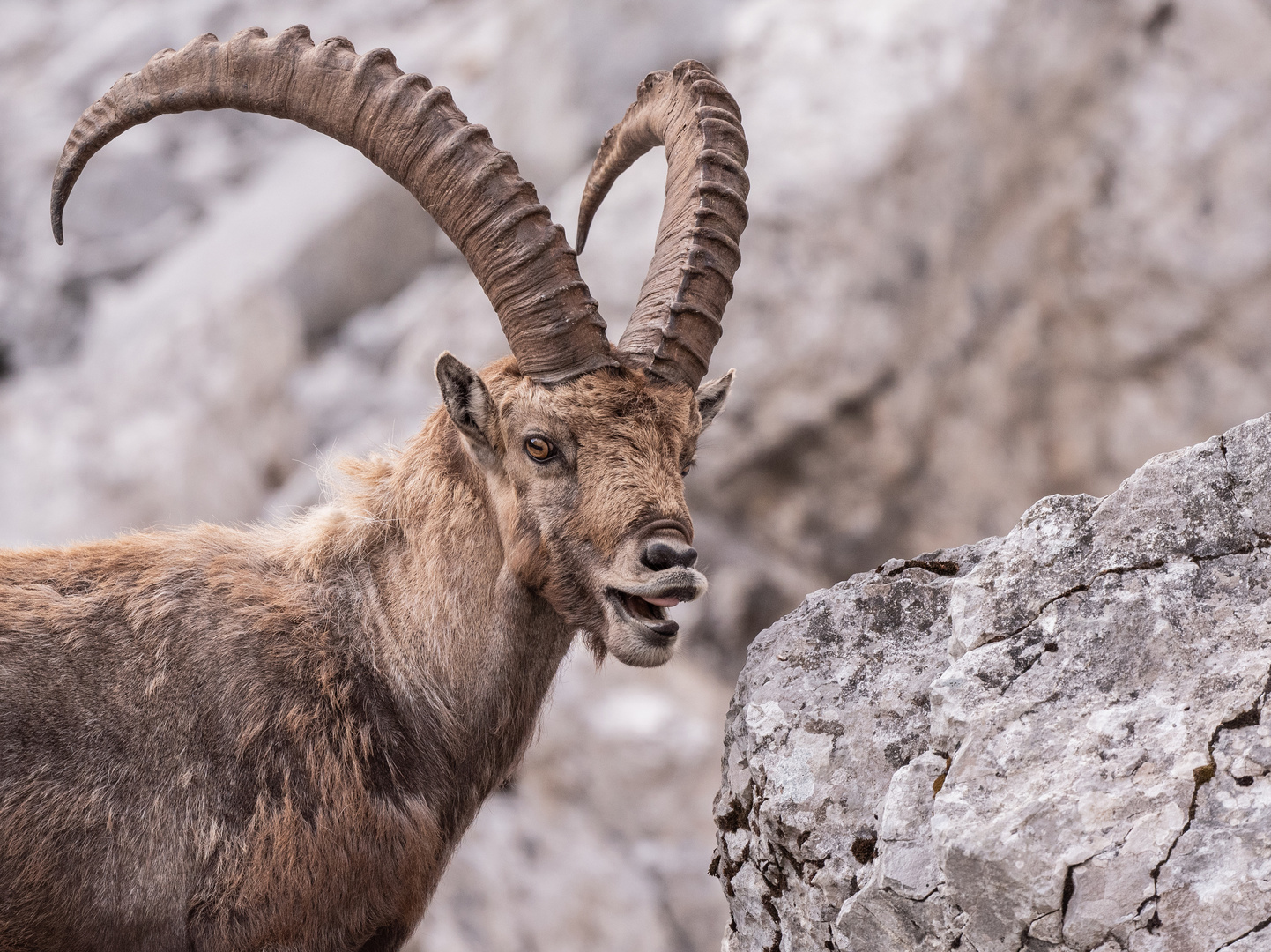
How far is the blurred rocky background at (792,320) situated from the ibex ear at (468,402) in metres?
9.01

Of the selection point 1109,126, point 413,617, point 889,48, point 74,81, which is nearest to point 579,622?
point 413,617

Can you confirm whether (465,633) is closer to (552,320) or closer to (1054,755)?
(552,320)

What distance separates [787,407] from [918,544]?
9.16ft

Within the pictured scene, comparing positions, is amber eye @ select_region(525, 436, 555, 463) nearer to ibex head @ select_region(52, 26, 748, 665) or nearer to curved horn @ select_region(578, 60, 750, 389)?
ibex head @ select_region(52, 26, 748, 665)

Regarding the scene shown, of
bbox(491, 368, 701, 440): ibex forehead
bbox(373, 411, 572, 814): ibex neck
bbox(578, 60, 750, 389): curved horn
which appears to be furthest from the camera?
bbox(578, 60, 750, 389): curved horn

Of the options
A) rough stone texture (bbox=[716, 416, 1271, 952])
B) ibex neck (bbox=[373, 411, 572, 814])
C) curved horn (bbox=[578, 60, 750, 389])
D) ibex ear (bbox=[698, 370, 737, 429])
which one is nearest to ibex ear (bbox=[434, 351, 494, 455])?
ibex neck (bbox=[373, 411, 572, 814])

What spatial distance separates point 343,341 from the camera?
1867 cm

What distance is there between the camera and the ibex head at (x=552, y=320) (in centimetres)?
551

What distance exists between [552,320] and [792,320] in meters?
10.2

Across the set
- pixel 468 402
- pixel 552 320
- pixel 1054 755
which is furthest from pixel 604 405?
pixel 1054 755

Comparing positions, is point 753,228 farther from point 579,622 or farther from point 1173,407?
point 579,622

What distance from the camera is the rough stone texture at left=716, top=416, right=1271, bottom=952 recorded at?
3738 mm

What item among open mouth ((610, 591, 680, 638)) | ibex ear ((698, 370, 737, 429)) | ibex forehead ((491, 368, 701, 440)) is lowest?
open mouth ((610, 591, 680, 638))

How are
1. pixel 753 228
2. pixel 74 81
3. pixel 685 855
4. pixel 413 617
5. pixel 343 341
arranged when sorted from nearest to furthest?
pixel 413 617
pixel 685 855
pixel 753 228
pixel 343 341
pixel 74 81
